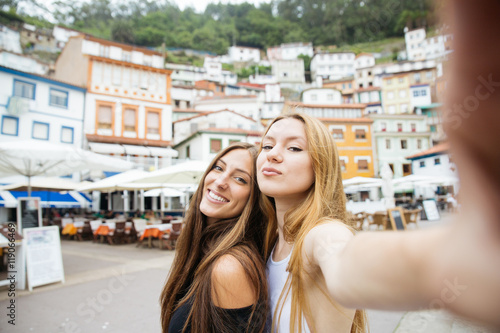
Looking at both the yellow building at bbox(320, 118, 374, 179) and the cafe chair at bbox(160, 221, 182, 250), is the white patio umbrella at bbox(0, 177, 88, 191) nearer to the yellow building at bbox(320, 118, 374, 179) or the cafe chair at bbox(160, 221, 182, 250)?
the cafe chair at bbox(160, 221, 182, 250)

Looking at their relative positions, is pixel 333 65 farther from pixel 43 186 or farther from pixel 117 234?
pixel 117 234

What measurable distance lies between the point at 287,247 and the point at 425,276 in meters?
1.08

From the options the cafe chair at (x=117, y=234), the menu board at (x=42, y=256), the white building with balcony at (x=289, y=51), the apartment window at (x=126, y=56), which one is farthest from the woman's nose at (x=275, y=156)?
the white building with balcony at (x=289, y=51)

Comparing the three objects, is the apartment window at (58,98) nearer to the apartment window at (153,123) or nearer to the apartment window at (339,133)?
the apartment window at (153,123)

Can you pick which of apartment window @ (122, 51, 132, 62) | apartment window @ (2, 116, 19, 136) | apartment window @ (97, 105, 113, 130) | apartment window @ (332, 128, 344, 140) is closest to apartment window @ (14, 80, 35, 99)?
apartment window @ (2, 116, 19, 136)

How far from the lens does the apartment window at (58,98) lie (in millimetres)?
21703

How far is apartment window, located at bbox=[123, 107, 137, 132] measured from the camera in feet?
80.4

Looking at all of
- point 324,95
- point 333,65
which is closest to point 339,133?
point 324,95

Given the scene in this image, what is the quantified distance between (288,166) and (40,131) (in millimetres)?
25386

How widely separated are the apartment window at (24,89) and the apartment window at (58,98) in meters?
1.18

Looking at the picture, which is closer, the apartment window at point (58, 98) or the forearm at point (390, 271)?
the forearm at point (390, 271)

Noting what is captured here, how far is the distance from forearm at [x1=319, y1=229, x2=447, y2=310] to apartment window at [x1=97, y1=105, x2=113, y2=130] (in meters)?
26.5

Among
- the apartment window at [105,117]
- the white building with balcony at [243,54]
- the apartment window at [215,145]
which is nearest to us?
the apartment window at [105,117]

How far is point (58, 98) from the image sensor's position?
22.1 meters
